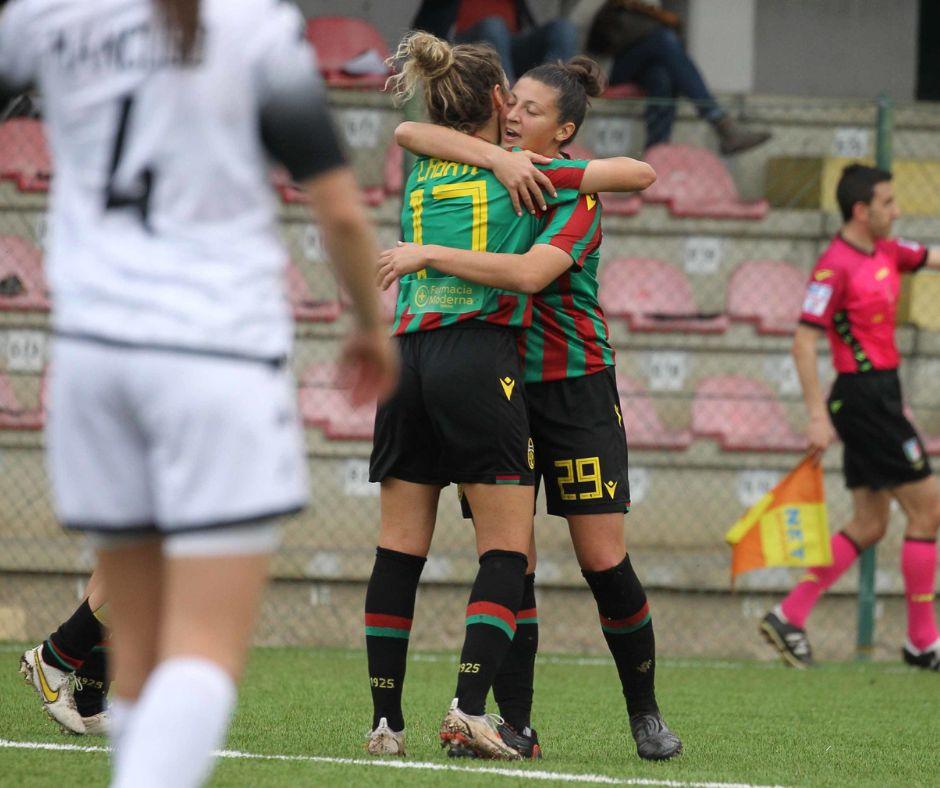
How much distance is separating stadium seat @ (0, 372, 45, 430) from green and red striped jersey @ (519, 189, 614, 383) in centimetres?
440

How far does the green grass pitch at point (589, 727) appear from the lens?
3.63m

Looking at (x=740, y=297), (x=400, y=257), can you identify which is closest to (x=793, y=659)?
(x=740, y=297)

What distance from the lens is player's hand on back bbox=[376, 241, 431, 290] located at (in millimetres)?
3738

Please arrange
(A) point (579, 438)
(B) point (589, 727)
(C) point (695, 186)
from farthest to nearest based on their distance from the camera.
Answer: (C) point (695, 186) < (B) point (589, 727) < (A) point (579, 438)

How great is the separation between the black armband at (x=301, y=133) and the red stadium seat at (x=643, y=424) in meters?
6.12

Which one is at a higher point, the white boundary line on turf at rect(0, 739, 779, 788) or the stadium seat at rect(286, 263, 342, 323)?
the stadium seat at rect(286, 263, 342, 323)

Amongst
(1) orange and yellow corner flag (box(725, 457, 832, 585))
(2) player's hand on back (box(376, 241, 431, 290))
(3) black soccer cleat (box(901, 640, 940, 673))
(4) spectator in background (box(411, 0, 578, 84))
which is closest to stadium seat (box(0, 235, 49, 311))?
(4) spectator in background (box(411, 0, 578, 84))

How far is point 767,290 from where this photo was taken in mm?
9141

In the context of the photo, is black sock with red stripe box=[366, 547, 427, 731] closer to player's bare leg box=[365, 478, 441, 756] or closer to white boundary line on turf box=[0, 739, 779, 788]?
player's bare leg box=[365, 478, 441, 756]

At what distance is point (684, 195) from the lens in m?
9.40

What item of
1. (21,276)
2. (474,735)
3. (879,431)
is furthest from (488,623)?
(21,276)

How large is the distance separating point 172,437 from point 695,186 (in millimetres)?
7648

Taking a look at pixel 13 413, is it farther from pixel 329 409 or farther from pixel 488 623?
pixel 488 623

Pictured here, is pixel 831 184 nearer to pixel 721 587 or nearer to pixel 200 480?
pixel 721 587
